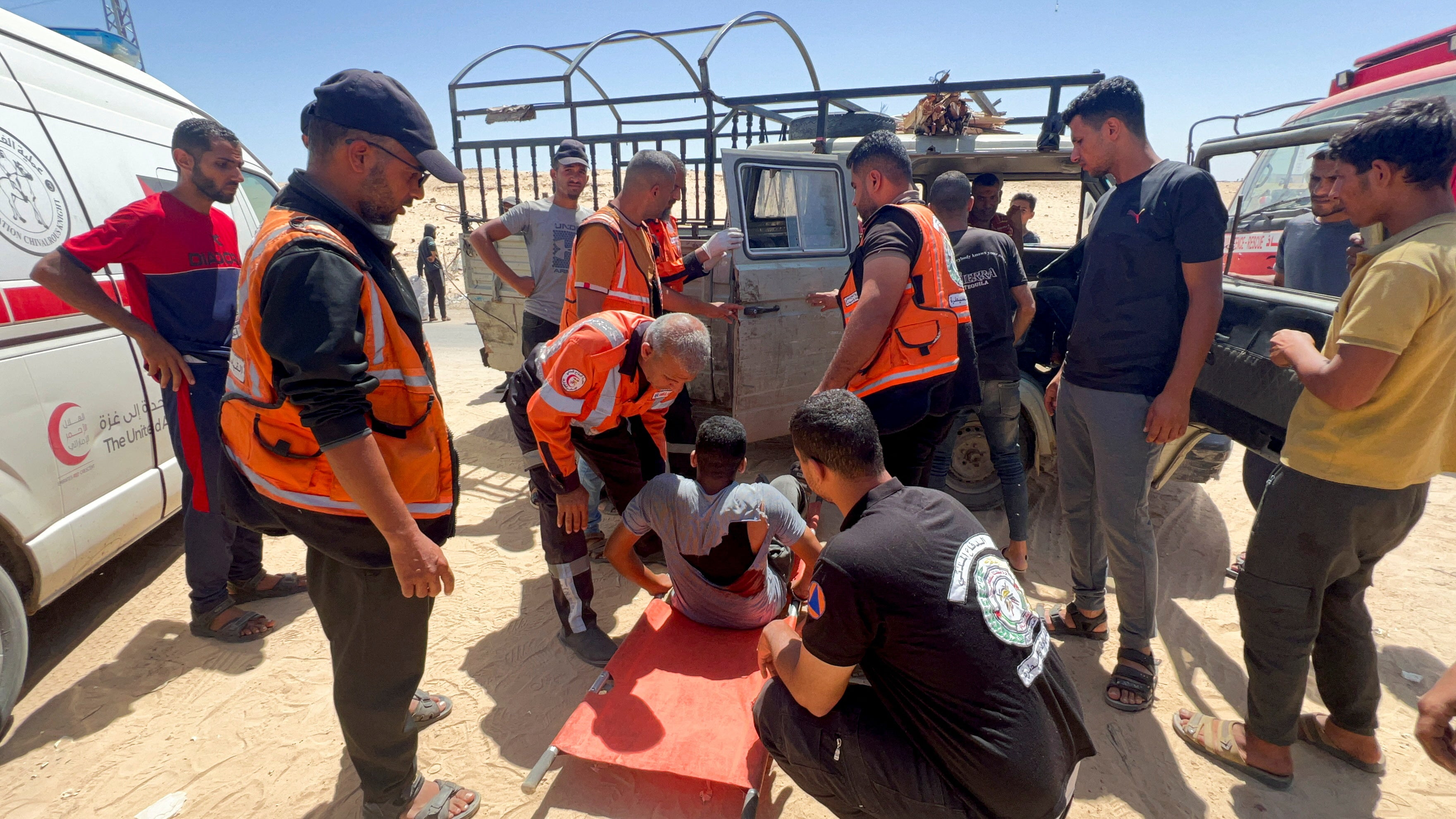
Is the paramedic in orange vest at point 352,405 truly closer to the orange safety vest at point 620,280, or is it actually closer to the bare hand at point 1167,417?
the orange safety vest at point 620,280

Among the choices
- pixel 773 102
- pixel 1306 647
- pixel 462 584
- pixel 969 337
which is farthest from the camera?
pixel 773 102

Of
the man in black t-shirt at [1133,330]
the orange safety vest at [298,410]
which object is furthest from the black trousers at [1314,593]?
the orange safety vest at [298,410]

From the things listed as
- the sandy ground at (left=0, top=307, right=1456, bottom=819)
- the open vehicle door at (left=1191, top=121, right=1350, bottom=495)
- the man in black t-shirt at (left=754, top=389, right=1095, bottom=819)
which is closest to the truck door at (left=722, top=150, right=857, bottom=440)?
the sandy ground at (left=0, top=307, right=1456, bottom=819)

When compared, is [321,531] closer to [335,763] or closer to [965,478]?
[335,763]

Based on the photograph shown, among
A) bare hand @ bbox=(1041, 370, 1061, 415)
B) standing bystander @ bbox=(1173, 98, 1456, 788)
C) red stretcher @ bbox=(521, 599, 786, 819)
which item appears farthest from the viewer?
bare hand @ bbox=(1041, 370, 1061, 415)

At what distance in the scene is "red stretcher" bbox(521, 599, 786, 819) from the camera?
6.91 ft

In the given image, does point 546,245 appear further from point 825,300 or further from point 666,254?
point 825,300

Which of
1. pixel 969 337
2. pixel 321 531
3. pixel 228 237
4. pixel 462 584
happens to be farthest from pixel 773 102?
pixel 321 531

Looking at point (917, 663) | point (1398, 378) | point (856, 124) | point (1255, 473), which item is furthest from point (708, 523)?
point (856, 124)

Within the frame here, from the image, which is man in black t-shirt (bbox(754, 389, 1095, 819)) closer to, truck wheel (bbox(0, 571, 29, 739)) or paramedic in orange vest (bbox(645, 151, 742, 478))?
paramedic in orange vest (bbox(645, 151, 742, 478))

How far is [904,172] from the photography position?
2.65m

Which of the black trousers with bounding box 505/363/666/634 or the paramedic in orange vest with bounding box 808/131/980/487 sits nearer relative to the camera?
the paramedic in orange vest with bounding box 808/131/980/487

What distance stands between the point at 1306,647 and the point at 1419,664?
1.44m

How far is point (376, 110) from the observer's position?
1.53 meters
